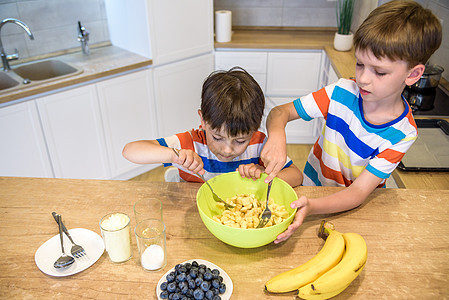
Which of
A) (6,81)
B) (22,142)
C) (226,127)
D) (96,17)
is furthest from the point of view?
(96,17)

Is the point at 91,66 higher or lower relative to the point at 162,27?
lower

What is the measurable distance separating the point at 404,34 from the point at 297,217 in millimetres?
567

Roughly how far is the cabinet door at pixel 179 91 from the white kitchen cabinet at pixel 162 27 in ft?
0.23

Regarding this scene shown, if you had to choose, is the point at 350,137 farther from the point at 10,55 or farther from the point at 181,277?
the point at 10,55

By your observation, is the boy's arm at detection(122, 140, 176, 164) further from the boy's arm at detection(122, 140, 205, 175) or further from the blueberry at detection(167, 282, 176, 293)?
the blueberry at detection(167, 282, 176, 293)

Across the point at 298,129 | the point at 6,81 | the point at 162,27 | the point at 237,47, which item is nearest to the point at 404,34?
the point at 162,27

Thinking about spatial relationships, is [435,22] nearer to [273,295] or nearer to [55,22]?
[273,295]

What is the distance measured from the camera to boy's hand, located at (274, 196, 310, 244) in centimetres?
92

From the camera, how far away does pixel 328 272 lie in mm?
845

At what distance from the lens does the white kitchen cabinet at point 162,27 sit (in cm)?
250

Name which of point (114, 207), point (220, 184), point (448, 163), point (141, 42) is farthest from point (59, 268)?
point (141, 42)

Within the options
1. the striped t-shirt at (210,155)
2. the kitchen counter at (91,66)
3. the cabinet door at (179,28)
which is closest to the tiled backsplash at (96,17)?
the kitchen counter at (91,66)

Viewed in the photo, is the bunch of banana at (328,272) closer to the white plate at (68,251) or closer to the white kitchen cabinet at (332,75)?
the white plate at (68,251)

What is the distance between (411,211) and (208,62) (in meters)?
2.13
